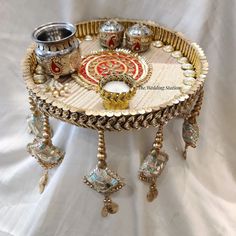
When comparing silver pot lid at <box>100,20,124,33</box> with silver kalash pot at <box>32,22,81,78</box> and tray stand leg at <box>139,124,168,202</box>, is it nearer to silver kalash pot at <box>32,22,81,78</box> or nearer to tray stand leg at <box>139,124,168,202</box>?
silver kalash pot at <box>32,22,81,78</box>

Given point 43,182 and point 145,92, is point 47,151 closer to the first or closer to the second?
point 43,182

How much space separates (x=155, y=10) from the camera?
0.91 m

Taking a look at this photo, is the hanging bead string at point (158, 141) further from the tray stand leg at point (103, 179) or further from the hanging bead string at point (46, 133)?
the hanging bead string at point (46, 133)

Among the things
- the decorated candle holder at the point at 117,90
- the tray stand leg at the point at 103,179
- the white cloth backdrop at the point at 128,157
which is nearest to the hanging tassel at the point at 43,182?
the white cloth backdrop at the point at 128,157

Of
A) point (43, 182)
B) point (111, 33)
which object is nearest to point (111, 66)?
point (111, 33)

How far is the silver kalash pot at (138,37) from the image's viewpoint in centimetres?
84

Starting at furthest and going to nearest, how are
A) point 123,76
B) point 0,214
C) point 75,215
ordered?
point 0,214 < point 75,215 < point 123,76

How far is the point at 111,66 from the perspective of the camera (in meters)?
0.82

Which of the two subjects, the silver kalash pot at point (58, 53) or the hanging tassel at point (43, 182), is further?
the hanging tassel at point (43, 182)

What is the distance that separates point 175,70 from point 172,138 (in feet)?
0.49

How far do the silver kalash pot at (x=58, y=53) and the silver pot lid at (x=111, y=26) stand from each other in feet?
0.32

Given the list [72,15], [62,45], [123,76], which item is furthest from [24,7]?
[123,76]

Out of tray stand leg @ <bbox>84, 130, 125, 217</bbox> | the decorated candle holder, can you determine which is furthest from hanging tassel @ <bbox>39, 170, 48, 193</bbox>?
the decorated candle holder

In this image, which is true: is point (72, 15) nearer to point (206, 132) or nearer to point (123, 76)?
point (123, 76)
